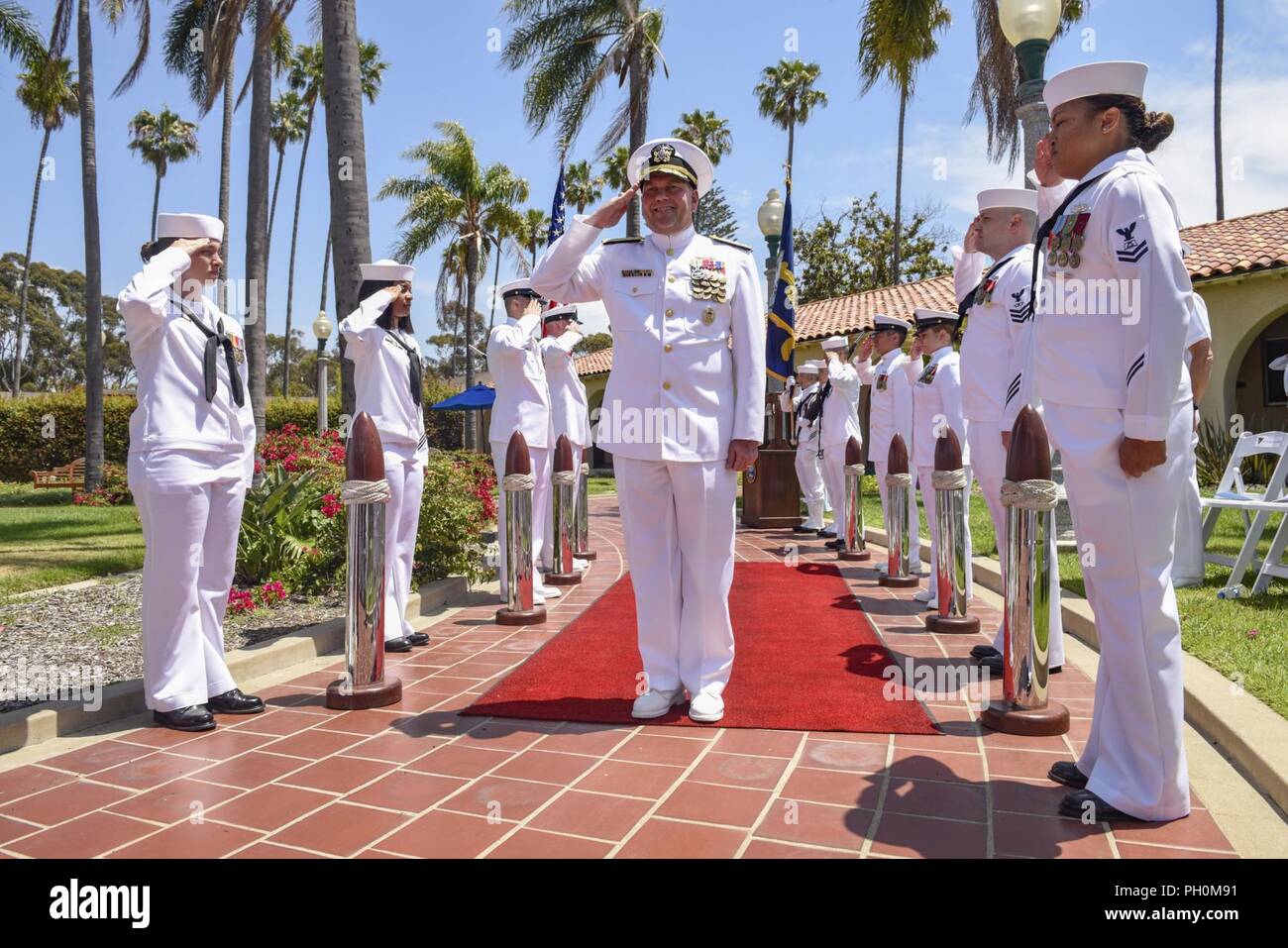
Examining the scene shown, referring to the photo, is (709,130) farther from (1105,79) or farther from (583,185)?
(1105,79)

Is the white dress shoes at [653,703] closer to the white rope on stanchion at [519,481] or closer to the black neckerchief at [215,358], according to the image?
the white rope on stanchion at [519,481]

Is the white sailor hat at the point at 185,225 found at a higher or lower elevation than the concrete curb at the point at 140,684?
higher

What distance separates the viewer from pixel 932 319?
6.62 m

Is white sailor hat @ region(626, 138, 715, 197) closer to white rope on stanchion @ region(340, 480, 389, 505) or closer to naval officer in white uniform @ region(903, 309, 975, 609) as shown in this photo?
white rope on stanchion @ region(340, 480, 389, 505)

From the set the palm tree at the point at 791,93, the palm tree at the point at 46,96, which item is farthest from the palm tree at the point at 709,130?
the palm tree at the point at 46,96

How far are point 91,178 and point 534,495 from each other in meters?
15.8

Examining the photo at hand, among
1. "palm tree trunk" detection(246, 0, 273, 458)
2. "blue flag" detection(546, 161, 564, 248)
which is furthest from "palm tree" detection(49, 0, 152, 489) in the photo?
"blue flag" detection(546, 161, 564, 248)

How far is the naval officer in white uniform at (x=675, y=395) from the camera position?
3.85 metres

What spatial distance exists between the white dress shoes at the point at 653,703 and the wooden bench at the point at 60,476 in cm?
2600

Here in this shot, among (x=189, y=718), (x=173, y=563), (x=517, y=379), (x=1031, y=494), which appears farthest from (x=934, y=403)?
(x=189, y=718)

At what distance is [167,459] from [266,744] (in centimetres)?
132
